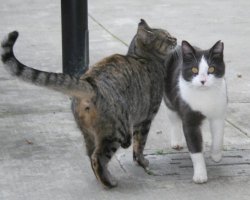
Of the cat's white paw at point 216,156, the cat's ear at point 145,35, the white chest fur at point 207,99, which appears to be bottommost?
the cat's white paw at point 216,156

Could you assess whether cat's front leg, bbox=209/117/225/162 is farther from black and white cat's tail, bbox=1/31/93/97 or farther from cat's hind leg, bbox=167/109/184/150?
black and white cat's tail, bbox=1/31/93/97

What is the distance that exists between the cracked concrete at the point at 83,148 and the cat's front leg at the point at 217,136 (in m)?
0.10

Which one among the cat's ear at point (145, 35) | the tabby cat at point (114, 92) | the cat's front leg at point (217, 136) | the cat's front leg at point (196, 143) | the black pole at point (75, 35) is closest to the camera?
the tabby cat at point (114, 92)

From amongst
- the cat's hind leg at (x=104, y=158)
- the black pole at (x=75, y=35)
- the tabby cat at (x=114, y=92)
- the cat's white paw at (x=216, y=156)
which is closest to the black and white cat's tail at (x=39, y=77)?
the tabby cat at (x=114, y=92)

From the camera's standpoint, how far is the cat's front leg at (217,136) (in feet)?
16.7

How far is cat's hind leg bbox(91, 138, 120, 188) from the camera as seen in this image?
4.73 m

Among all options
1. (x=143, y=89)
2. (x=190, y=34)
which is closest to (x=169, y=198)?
(x=143, y=89)

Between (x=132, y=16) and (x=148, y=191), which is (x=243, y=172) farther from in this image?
(x=132, y=16)

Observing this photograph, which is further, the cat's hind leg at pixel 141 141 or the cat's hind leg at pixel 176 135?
the cat's hind leg at pixel 176 135

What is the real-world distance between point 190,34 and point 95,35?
151cm

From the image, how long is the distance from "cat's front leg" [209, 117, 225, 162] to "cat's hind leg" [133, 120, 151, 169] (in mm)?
515

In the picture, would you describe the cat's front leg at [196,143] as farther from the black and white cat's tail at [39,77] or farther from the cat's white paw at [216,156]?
the black and white cat's tail at [39,77]

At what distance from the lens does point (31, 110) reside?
6840 millimetres

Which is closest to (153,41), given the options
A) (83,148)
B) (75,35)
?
(83,148)
